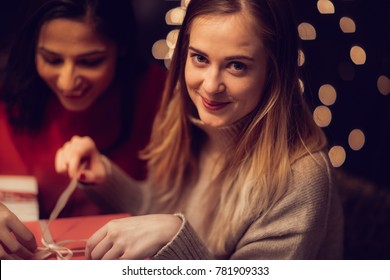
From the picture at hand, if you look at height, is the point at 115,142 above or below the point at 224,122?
below

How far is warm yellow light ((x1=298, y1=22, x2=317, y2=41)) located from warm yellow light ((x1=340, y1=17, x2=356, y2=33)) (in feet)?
0.18

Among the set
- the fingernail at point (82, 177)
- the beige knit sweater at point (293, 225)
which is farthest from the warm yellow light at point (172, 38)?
the fingernail at point (82, 177)

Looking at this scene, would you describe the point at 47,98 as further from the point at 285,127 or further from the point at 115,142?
the point at 285,127

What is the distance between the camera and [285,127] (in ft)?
2.41

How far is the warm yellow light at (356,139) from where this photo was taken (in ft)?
2.77

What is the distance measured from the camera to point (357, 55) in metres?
0.82

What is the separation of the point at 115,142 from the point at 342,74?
0.38 m

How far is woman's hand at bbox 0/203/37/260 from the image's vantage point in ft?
2.35

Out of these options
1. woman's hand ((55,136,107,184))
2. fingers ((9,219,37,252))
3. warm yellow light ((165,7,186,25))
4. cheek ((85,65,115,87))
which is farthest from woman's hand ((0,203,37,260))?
warm yellow light ((165,7,186,25))

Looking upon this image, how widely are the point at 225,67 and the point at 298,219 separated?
22cm

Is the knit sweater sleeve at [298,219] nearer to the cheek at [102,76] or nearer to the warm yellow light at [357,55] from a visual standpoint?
the warm yellow light at [357,55]

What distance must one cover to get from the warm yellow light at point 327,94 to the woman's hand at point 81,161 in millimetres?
350

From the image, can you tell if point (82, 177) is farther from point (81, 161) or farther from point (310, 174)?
point (310, 174)

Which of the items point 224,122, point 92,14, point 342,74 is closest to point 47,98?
point 92,14
